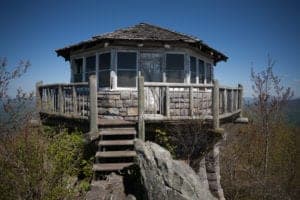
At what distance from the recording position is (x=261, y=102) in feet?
54.2

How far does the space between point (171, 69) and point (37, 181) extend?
8.37 metres

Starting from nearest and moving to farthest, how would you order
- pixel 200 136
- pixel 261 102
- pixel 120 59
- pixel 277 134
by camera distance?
pixel 200 136, pixel 120 59, pixel 261 102, pixel 277 134

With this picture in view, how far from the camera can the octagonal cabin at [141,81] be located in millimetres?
9023

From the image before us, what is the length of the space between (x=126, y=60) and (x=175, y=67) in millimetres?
2453

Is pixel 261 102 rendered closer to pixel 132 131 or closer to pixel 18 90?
pixel 132 131

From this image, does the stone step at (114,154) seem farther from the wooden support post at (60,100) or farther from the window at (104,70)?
the window at (104,70)

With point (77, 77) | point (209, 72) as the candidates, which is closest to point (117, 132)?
point (77, 77)

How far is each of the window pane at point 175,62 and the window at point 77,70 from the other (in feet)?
16.4

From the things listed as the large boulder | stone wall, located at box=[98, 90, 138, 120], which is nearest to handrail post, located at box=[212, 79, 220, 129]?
the large boulder

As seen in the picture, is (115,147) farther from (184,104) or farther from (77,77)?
(77,77)

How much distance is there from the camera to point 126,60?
496 inches

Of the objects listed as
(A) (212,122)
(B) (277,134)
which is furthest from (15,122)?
(B) (277,134)

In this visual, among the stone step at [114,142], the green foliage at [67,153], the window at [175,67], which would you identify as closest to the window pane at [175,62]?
the window at [175,67]

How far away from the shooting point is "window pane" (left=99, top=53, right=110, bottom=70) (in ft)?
41.7
